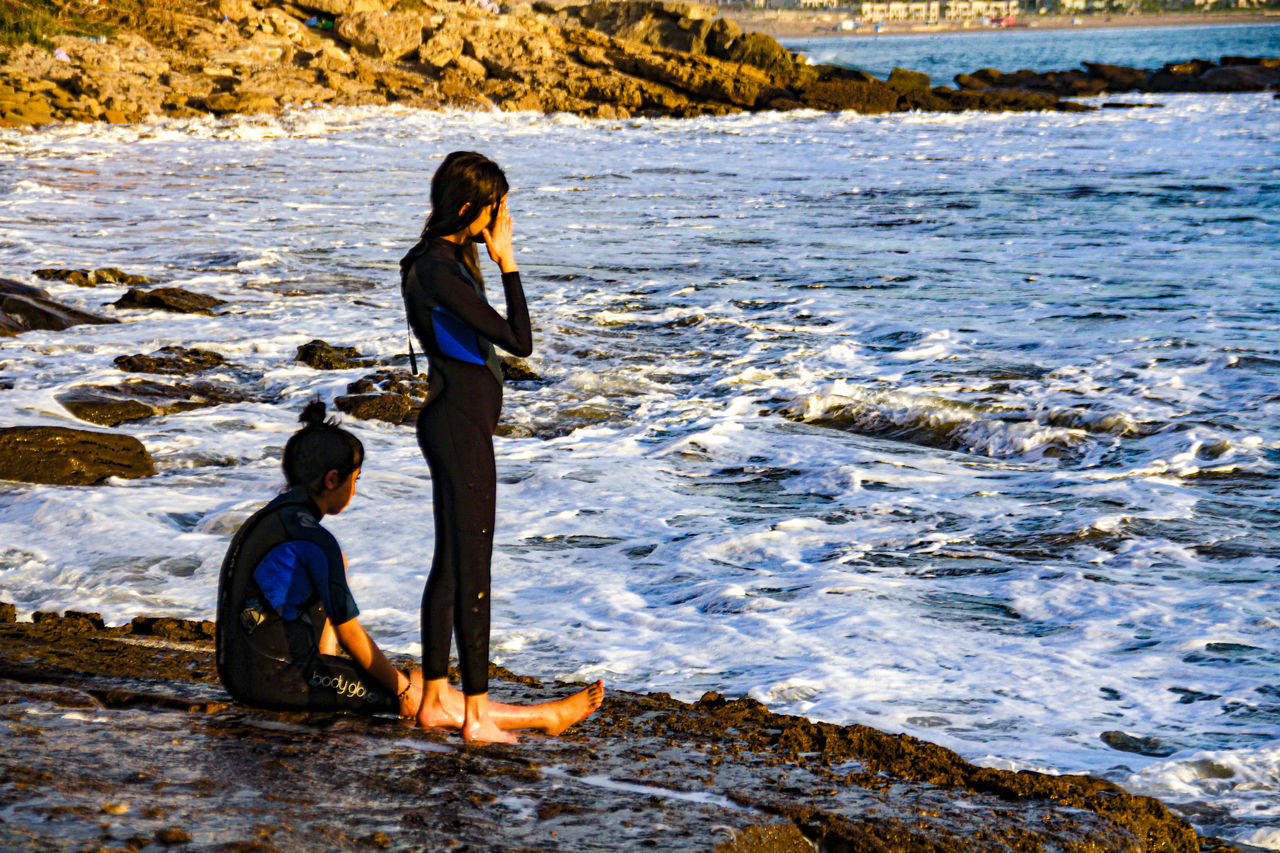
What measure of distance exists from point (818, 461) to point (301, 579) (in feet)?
16.7

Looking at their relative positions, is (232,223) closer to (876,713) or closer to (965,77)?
(876,713)

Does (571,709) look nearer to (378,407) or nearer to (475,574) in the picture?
(475,574)

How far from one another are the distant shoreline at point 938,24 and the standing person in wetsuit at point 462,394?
16076cm

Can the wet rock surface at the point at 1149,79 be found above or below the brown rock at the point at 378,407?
above

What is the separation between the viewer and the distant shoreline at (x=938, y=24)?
149875mm

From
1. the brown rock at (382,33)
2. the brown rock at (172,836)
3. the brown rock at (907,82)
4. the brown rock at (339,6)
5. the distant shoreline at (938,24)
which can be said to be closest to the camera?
the brown rock at (172,836)

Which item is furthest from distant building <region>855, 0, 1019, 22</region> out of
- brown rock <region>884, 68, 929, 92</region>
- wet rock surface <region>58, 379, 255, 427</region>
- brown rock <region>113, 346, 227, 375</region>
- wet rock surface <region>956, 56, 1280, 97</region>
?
wet rock surface <region>58, 379, 255, 427</region>

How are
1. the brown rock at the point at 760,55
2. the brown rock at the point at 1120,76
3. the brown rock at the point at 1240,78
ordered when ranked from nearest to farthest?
the brown rock at the point at 760,55, the brown rock at the point at 1240,78, the brown rock at the point at 1120,76

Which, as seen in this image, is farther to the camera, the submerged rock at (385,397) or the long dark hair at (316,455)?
the submerged rock at (385,397)

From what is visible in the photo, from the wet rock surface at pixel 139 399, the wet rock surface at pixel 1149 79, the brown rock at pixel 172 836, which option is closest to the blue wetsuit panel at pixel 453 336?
the brown rock at pixel 172 836

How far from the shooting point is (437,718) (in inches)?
140

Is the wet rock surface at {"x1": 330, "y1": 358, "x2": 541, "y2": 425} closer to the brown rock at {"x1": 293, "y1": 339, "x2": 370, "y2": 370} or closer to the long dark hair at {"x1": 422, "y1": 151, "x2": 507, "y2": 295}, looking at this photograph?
the brown rock at {"x1": 293, "y1": 339, "x2": 370, "y2": 370}

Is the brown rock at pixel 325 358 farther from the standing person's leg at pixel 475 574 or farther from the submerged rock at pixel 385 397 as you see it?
the standing person's leg at pixel 475 574

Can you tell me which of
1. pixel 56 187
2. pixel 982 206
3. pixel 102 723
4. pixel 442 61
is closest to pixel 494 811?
pixel 102 723
